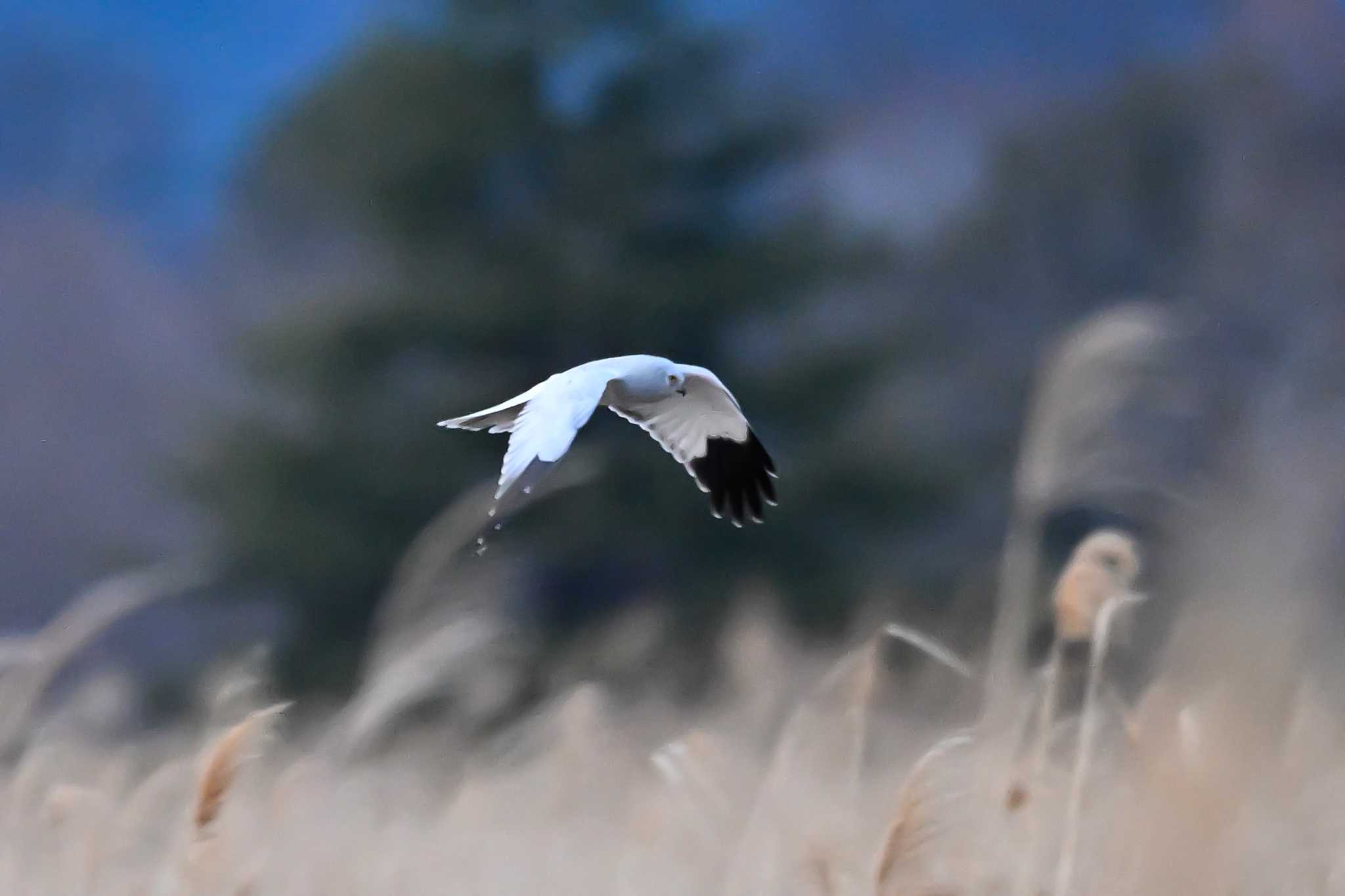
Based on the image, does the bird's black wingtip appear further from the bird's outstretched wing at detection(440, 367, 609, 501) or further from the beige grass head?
the beige grass head

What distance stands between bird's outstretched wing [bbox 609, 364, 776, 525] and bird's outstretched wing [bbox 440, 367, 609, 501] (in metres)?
0.74

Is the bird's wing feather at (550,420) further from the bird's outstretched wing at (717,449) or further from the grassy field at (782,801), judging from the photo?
the bird's outstretched wing at (717,449)

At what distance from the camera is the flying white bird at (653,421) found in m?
2.48

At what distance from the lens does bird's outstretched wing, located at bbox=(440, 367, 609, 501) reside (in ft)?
7.86

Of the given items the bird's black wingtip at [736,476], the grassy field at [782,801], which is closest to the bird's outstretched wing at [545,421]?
the grassy field at [782,801]

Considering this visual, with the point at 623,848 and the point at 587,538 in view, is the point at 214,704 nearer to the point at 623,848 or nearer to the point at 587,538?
the point at 623,848

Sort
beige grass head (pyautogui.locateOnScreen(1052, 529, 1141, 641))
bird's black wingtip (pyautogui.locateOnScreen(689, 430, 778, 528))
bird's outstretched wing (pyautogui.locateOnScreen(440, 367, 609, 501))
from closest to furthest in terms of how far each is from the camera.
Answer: beige grass head (pyautogui.locateOnScreen(1052, 529, 1141, 641))
bird's outstretched wing (pyautogui.locateOnScreen(440, 367, 609, 501))
bird's black wingtip (pyautogui.locateOnScreen(689, 430, 778, 528))

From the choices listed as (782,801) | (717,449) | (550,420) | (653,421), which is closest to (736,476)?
(717,449)

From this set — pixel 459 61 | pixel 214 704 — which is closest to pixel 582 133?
pixel 459 61

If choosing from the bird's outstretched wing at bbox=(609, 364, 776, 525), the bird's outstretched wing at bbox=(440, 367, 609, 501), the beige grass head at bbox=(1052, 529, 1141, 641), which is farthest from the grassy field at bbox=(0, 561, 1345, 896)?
the bird's outstretched wing at bbox=(609, 364, 776, 525)

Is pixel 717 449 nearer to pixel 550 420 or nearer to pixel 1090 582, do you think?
pixel 550 420

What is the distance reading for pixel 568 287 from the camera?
342 inches

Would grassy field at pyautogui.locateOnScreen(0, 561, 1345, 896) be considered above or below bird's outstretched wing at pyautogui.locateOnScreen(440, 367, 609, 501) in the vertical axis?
below

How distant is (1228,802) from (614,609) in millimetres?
6480
